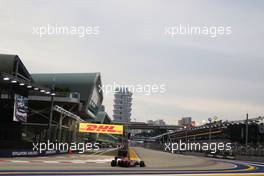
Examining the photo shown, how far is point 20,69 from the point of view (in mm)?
65688

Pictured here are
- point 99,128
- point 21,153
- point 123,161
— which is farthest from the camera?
point 99,128

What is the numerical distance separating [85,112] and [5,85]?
157 feet

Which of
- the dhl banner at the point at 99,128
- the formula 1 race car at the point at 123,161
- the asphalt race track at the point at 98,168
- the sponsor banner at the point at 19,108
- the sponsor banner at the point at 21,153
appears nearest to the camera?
the asphalt race track at the point at 98,168

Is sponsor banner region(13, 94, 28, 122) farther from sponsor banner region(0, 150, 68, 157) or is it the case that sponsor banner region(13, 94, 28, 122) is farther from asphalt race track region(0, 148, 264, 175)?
asphalt race track region(0, 148, 264, 175)

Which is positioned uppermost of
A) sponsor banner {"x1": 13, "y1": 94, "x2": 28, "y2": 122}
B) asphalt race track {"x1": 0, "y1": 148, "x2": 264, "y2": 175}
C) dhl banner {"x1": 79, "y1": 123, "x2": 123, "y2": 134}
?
sponsor banner {"x1": 13, "y1": 94, "x2": 28, "y2": 122}

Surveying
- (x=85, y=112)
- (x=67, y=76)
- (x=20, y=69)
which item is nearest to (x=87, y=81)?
(x=67, y=76)

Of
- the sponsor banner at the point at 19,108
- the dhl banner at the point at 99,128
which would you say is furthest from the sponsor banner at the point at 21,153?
the dhl banner at the point at 99,128

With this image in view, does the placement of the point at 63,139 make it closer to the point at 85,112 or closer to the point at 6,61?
the point at 6,61

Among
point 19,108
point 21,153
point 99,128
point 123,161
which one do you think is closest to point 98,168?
point 123,161

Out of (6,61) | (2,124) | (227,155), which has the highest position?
(6,61)

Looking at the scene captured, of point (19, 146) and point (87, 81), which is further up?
point (87, 81)

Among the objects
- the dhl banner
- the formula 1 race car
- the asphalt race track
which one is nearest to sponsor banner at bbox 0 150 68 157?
the asphalt race track

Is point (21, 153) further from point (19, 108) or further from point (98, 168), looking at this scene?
point (98, 168)

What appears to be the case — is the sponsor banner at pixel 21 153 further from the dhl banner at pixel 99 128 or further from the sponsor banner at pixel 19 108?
the dhl banner at pixel 99 128
